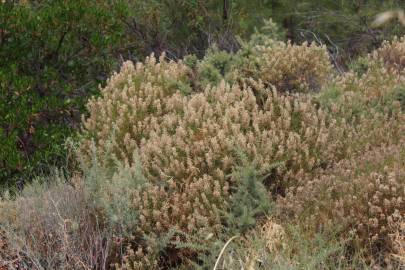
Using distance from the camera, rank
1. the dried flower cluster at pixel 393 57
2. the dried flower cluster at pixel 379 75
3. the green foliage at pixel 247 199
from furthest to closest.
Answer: the dried flower cluster at pixel 393 57 < the dried flower cluster at pixel 379 75 < the green foliage at pixel 247 199

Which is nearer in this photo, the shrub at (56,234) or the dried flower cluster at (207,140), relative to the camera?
the shrub at (56,234)

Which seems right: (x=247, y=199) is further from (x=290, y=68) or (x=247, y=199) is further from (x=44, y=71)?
(x=44, y=71)

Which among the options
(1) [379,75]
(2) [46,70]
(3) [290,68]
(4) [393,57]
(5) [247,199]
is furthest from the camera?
(4) [393,57]

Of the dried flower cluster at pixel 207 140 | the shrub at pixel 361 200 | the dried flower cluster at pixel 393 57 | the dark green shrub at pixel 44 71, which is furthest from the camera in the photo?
the dried flower cluster at pixel 393 57

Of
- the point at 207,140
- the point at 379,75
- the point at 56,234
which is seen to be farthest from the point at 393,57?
the point at 56,234

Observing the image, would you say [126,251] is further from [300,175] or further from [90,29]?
[90,29]

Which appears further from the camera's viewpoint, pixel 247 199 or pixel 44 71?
pixel 44 71

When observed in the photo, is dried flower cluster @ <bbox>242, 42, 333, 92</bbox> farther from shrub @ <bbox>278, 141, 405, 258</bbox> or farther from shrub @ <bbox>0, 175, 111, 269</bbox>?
shrub @ <bbox>0, 175, 111, 269</bbox>

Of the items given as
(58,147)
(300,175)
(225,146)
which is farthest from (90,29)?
(300,175)

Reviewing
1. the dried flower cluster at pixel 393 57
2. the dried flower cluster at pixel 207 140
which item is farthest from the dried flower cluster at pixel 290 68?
the dried flower cluster at pixel 393 57

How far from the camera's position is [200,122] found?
5680 mm

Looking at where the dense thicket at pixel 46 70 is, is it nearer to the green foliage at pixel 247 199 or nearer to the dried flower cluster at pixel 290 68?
the dried flower cluster at pixel 290 68

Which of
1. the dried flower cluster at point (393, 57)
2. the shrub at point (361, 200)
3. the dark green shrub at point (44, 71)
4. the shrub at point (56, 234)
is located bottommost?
the dried flower cluster at point (393, 57)

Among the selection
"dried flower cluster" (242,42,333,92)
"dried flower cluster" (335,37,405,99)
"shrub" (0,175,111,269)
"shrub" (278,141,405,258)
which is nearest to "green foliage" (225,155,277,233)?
"shrub" (278,141,405,258)
